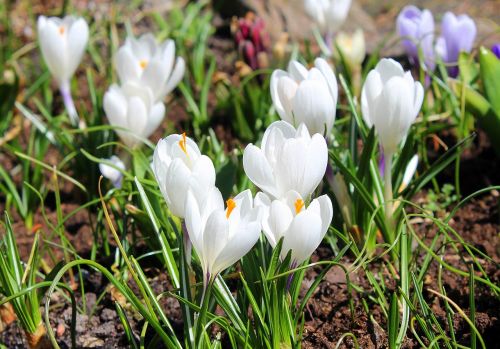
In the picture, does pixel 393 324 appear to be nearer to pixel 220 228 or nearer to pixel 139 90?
pixel 220 228

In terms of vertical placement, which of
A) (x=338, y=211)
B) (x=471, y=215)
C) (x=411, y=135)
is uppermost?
(x=411, y=135)

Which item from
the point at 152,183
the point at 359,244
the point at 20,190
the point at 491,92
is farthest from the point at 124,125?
the point at 491,92

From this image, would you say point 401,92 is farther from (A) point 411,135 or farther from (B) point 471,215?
(B) point 471,215

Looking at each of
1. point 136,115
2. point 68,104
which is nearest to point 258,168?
point 136,115

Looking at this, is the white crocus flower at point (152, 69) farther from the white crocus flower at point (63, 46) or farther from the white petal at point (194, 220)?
the white petal at point (194, 220)

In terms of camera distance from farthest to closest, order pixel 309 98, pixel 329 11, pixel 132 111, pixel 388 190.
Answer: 1. pixel 329 11
2. pixel 132 111
3. pixel 388 190
4. pixel 309 98

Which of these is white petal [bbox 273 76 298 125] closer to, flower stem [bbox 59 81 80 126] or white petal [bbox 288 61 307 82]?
white petal [bbox 288 61 307 82]
